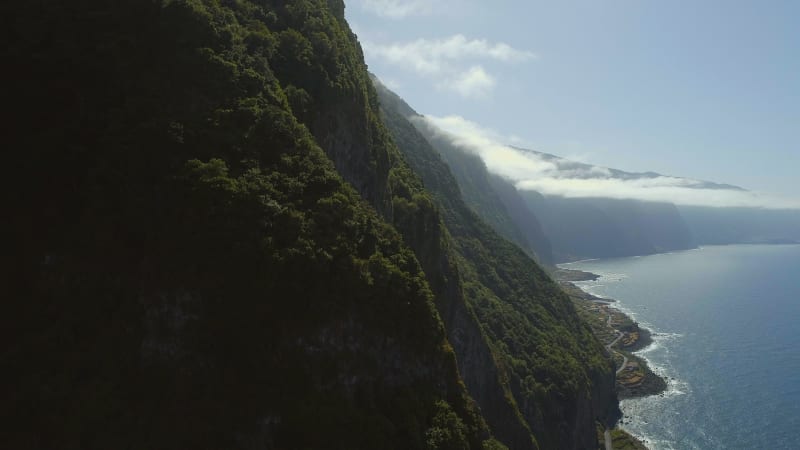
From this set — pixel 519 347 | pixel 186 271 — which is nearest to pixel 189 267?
pixel 186 271

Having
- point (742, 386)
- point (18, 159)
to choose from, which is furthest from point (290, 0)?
point (742, 386)

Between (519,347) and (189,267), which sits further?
(519,347)

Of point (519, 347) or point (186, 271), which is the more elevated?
point (186, 271)

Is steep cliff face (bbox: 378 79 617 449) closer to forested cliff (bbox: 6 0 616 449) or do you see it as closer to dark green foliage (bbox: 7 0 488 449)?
dark green foliage (bbox: 7 0 488 449)

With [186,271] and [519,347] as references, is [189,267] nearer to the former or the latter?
[186,271]

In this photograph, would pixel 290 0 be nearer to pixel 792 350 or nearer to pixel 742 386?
pixel 742 386

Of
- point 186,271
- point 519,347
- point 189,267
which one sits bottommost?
point 519,347

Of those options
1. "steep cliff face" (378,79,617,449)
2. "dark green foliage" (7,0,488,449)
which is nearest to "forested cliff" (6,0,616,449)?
"dark green foliage" (7,0,488,449)
